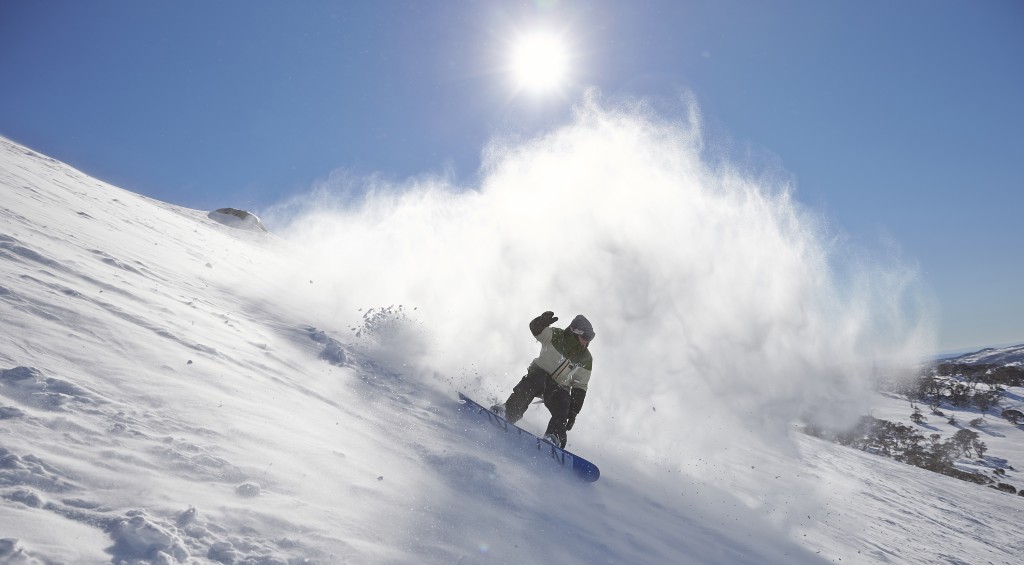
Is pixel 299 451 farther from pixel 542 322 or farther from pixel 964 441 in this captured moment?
pixel 964 441

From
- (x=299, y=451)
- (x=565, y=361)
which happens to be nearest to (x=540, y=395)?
(x=565, y=361)

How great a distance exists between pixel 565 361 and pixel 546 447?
147 centimetres

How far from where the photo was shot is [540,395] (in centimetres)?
795

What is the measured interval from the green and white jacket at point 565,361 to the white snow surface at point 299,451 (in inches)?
53.8

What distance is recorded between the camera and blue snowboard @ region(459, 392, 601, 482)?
21.6 feet

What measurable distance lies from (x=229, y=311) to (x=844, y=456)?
22.3 meters

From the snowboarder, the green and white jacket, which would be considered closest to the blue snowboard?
the snowboarder

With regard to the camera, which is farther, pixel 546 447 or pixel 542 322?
pixel 542 322

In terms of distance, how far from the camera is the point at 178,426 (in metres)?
3.87

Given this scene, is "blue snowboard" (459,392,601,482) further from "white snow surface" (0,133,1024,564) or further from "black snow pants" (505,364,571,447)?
"black snow pants" (505,364,571,447)

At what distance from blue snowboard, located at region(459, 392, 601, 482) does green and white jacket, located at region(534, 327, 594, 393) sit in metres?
1.11

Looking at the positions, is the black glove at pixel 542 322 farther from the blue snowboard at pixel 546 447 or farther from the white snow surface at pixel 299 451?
the white snow surface at pixel 299 451

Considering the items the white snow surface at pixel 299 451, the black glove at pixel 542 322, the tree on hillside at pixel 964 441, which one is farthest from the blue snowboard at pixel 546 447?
the tree on hillside at pixel 964 441

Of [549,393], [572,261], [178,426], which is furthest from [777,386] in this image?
[178,426]
